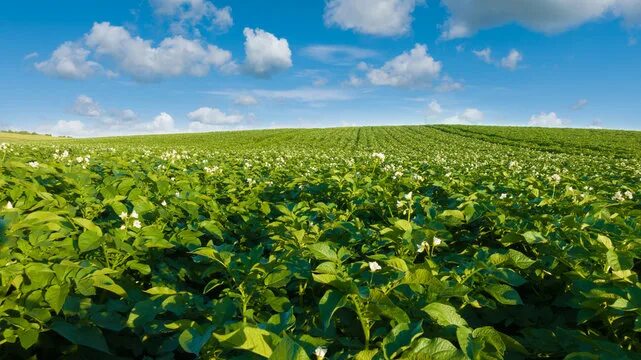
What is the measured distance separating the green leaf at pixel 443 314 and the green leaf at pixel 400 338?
247mm

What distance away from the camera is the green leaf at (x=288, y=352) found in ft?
3.86

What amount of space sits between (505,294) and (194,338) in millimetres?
1665

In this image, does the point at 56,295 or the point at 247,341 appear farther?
the point at 56,295

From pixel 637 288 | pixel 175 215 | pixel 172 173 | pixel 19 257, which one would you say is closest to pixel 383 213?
pixel 175 215

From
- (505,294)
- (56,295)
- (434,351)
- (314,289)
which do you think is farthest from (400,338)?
(56,295)

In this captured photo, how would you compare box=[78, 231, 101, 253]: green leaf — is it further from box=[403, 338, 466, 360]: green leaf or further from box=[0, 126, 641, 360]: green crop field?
box=[403, 338, 466, 360]: green leaf

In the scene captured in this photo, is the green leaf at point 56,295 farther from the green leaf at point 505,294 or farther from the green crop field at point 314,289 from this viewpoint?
the green leaf at point 505,294

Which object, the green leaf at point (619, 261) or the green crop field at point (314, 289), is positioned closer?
the green crop field at point (314, 289)

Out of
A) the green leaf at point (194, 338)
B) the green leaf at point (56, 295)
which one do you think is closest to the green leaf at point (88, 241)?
the green leaf at point (56, 295)

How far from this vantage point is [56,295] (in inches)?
79.1

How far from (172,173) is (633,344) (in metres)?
6.49

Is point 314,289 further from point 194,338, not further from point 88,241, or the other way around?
point 88,241

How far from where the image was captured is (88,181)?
4.35 meters

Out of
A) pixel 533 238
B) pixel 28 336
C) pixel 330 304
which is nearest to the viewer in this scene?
pixel 330 304
